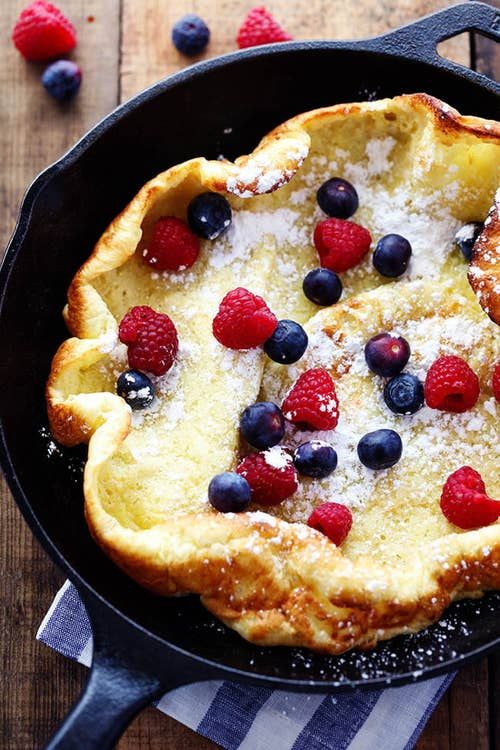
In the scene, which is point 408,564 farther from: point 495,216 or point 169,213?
point 169,213

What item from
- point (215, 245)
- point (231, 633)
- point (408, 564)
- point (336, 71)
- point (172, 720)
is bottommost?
point (172, 720)

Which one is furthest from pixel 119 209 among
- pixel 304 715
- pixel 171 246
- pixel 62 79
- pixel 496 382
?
pixel 304 715

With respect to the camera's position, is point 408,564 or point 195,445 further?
point 195,445

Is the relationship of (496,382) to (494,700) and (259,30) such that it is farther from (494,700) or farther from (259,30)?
(259,30)

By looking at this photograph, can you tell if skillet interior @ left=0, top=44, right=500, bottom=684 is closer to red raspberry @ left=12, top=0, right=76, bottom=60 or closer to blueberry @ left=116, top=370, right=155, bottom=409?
blueberry @ left=116, top=370, right=155, bottom=409

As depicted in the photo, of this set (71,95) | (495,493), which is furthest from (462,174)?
(71,95)
